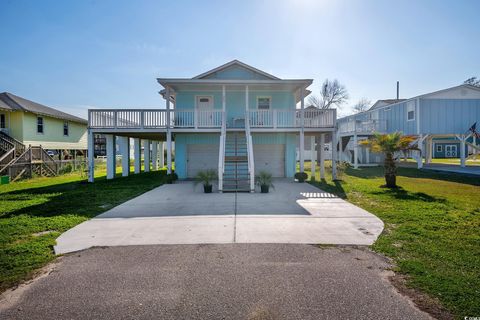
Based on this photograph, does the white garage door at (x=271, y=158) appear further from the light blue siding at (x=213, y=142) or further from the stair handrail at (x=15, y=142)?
the stair handrail at (x=15, y=142)

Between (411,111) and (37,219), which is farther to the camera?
(411,111)

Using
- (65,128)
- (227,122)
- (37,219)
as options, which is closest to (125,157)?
(227,122)

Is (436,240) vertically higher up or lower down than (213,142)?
lower down

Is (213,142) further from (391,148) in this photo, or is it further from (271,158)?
(391,148)

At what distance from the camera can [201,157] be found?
617 inches

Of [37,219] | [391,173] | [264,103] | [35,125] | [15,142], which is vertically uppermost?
[264,103]

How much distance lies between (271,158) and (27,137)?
56.6 ft

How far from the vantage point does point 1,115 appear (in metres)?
19.0

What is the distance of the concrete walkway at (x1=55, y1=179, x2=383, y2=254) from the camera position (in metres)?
5.12

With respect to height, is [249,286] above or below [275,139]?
below

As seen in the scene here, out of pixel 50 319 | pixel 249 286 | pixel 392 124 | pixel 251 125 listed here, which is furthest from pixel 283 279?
pixel 392 124

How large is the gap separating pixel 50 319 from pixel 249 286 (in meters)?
2.12

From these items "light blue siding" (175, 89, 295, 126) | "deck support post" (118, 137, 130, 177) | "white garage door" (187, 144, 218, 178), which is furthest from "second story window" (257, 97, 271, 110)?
"deck support post" (118, 137, 130, 177)

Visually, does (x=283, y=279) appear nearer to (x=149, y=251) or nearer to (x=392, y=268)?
(x=392, y=268)
